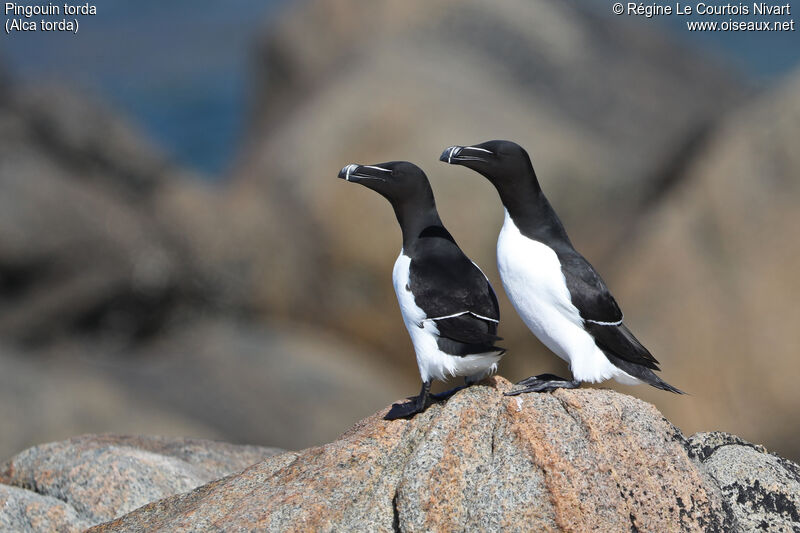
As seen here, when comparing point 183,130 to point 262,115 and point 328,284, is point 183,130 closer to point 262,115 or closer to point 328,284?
point 262,115

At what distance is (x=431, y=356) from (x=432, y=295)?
34 cm

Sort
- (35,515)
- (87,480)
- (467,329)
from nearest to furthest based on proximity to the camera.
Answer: (467,329) < (35,515) < (87,480)

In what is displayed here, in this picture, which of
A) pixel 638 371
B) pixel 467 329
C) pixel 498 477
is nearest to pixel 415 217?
pixel 467 329

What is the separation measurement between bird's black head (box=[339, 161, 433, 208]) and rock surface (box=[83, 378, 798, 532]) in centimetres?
122

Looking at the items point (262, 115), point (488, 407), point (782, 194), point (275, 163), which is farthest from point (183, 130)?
point (488, 407)

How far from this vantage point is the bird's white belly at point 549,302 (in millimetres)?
6418

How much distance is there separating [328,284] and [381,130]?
257 centimetres

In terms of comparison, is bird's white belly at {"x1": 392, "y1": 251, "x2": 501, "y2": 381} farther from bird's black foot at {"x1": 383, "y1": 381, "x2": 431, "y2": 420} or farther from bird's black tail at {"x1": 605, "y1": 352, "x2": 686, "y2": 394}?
bird's black tail at {"x1": 605, "y1": 352, "x2": 686, "y2": 394}

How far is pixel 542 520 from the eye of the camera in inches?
225

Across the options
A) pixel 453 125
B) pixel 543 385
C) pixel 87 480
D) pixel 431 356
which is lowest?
pixel 87 480

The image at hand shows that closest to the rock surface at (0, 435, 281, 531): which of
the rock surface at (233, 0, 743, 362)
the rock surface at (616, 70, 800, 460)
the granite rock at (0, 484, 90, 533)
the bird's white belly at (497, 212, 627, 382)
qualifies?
the granite rock at (0, 484, 90, 533)

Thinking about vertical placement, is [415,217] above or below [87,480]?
above

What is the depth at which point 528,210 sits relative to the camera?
658 cm

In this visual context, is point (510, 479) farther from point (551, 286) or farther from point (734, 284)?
point (734, 284)
